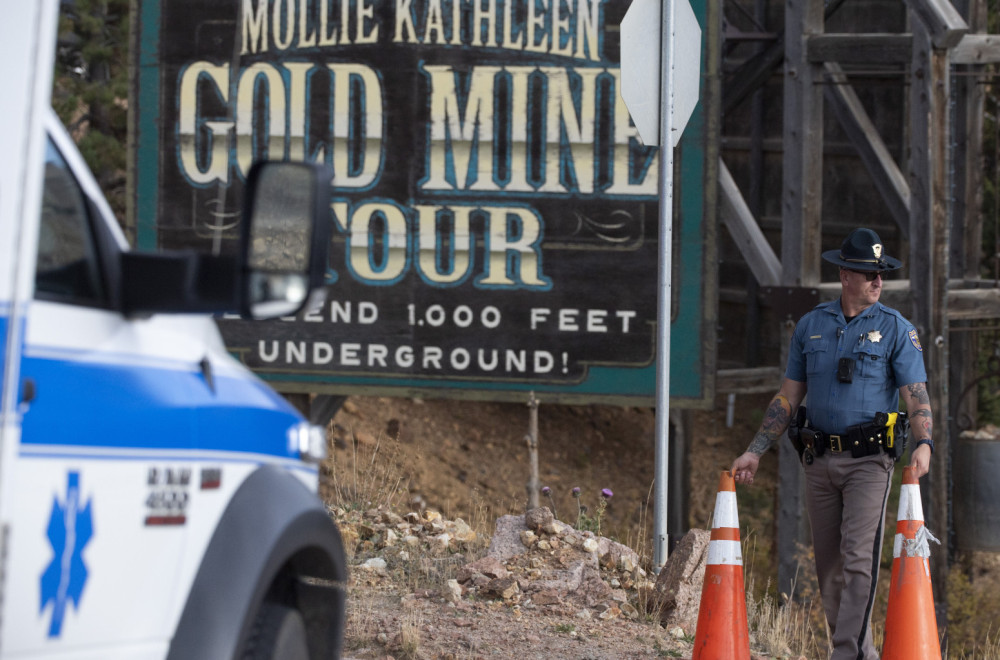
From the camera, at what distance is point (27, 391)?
2.16m

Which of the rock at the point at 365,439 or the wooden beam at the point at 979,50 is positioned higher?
the wooden beam at the point at 979,50

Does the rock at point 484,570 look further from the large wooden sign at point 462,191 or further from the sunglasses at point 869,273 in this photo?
the large wooden sign at point 462,191

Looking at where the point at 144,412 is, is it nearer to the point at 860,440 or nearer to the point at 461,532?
the point at 860,440

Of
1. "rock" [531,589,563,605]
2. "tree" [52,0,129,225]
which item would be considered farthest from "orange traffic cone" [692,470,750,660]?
"tree" [52,0,129,225]

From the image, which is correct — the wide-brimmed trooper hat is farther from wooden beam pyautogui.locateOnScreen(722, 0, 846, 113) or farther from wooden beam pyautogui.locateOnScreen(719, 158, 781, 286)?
wooden beam pyautogui.locateOnScreen(722, 0, 846, 113)

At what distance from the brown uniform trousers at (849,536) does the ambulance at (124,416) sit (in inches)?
112

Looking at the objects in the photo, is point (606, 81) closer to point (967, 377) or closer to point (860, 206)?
point (967, 377)

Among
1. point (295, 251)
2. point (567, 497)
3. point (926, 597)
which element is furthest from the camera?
point (567, 497)

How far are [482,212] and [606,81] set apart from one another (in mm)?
1262

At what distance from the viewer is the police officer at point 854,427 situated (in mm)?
5117

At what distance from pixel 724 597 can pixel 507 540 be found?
205cm

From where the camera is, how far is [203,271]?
8.07 ft

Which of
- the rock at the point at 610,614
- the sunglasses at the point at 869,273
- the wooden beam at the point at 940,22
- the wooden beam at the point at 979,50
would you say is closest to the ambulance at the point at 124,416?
the sunglasses at the point at 869,273

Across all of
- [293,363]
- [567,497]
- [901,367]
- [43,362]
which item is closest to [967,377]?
[567,497]
